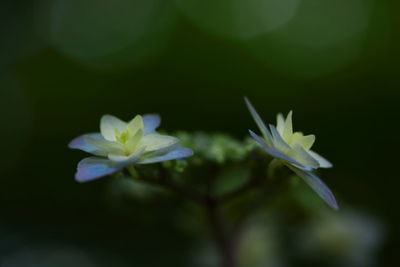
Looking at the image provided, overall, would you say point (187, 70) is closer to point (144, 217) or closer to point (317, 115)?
point (317, 115)

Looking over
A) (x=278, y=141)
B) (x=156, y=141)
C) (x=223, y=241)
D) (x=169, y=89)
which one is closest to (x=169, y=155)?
(x=156, y=141)

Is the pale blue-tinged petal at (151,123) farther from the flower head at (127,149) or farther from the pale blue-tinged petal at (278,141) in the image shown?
the pale blue-tinged petal at (278,141)

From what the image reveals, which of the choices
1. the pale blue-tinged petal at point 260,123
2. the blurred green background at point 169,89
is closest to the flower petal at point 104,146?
the pale blue-tinged petal at point 260,123

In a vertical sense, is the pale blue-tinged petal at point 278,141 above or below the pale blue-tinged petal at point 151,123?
below

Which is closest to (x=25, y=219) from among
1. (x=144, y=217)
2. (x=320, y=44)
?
(x=144, y=217)

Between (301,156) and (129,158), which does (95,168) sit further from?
(301,156)

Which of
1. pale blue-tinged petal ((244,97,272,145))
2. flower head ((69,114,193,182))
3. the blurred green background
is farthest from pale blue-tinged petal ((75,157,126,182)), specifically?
the blurred green background

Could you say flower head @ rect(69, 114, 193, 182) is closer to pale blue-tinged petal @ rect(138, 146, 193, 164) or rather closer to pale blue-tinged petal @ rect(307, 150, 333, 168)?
pale blue-tinged petal @ rect(138, 146, 193, 164)
